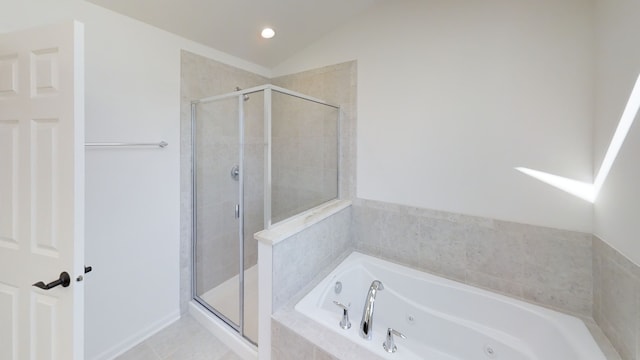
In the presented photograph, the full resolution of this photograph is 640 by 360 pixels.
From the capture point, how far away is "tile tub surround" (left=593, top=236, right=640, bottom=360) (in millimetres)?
1065

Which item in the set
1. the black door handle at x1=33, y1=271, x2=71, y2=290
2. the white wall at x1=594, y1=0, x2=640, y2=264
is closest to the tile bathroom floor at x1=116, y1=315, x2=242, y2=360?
the black door handle at x1=33, y1=271, x2=71, y2=290

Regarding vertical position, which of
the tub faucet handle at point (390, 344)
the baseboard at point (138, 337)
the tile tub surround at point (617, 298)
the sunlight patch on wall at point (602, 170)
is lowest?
the baseboard at point (138, 337)

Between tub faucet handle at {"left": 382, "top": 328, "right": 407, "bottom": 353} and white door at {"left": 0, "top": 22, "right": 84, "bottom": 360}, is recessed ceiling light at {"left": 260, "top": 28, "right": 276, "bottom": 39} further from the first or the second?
tub faucet handle at {"left": 382, "top": 328, "right": 407, "bottom": 353}

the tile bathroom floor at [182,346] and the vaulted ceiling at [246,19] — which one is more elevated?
the vaulted ceiling at [246,19]

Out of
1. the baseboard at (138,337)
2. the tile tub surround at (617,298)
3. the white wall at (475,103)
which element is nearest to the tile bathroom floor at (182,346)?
the baseboard at (138,337)

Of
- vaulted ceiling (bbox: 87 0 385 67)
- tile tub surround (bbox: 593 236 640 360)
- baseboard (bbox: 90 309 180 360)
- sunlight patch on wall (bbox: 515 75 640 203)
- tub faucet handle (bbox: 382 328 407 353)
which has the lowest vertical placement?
baseboard (bbox: 90 309 180 360)

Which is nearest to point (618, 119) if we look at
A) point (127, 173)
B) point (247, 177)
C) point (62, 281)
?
point (247, 177)

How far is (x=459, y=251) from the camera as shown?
1.85 metres

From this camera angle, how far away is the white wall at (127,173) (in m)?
1.58

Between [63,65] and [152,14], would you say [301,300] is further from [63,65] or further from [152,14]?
[152,14]

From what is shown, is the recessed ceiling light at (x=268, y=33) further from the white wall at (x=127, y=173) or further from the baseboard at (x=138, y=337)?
the baseboard at (x=138, y=337)

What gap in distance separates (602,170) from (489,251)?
769 millimetres

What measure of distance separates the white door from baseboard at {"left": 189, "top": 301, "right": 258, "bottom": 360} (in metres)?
0.96

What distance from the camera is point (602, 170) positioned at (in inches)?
52.4
